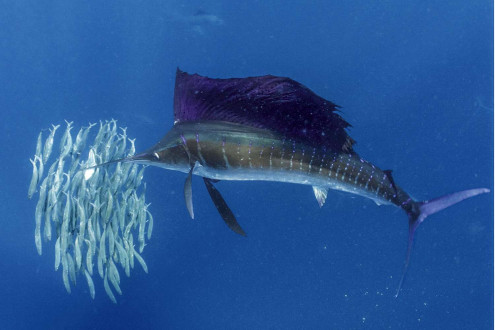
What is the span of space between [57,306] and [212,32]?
573 cm

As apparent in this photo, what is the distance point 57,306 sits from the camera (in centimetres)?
611

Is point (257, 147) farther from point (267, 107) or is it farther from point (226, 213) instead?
point (226, 213)

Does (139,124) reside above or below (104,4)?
below

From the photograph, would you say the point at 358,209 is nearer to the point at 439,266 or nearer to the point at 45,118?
the point at 439,266

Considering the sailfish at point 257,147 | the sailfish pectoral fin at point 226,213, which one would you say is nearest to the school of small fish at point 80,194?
the sailfish at point 257,147

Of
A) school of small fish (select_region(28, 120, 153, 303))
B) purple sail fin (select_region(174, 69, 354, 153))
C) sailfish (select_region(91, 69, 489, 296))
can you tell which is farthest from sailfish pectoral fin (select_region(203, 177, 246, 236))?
school of small fish (select_region(28, 120, 153, 303))

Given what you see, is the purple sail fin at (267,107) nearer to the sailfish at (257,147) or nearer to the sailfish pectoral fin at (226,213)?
the sailfish at (257,147)

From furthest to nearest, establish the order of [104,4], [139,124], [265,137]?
[104,4], [139,124], [265,137]

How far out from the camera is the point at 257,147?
258 cm

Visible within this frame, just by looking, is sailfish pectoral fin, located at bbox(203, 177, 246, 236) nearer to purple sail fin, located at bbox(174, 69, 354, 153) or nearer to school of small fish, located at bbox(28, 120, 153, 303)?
purple sail fin, located at bbox(174, 69, 354, 153)

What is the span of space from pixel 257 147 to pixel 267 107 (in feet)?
0.95

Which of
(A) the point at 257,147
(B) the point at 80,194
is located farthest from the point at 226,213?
(B) the point at 80,194

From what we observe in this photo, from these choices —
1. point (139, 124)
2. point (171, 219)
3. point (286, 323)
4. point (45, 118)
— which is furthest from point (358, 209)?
point (45, 118)

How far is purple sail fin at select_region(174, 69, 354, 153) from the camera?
236 cm
